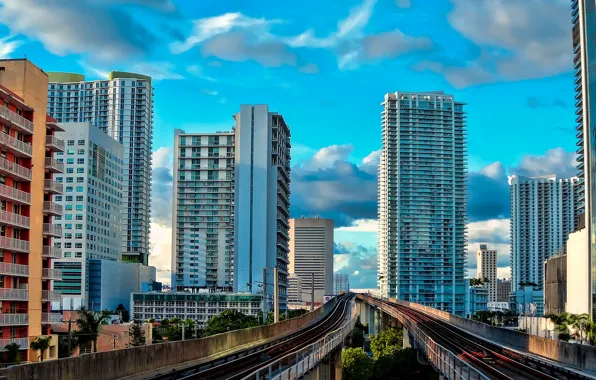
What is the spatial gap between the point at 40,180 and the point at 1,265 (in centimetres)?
1105

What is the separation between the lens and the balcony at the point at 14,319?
207ft

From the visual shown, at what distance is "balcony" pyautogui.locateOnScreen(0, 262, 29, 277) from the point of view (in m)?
63.7

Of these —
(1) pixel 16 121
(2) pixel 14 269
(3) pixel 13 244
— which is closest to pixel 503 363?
(2) pixel 14 269

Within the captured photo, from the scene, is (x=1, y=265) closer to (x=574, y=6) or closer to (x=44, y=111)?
(x=44, y=111)

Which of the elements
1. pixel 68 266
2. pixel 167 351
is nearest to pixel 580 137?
pixel 68 266

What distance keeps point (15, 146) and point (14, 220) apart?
621 centimetres

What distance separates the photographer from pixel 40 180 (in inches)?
2827

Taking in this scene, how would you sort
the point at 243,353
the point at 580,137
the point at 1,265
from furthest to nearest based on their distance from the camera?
the point at 580,137 < the point at 1,265 < the point at 243,353

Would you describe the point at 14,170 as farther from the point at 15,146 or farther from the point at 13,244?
the point at 13,244

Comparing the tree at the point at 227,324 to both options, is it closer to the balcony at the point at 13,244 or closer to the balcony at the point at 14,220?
the balcony at the point at 13,244

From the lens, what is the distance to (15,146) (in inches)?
2613

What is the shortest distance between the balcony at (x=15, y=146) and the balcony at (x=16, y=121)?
3.91 feet

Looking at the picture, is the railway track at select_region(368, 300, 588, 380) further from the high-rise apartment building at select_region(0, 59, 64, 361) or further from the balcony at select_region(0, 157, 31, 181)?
the balcony at select_region(0, 157, 31, 181)

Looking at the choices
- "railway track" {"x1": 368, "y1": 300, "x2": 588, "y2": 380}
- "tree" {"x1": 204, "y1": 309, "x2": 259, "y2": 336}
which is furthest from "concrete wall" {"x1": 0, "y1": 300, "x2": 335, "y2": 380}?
"tree" {"x1": 204, "y1": 309, "x2": 259, "y2": 336}
